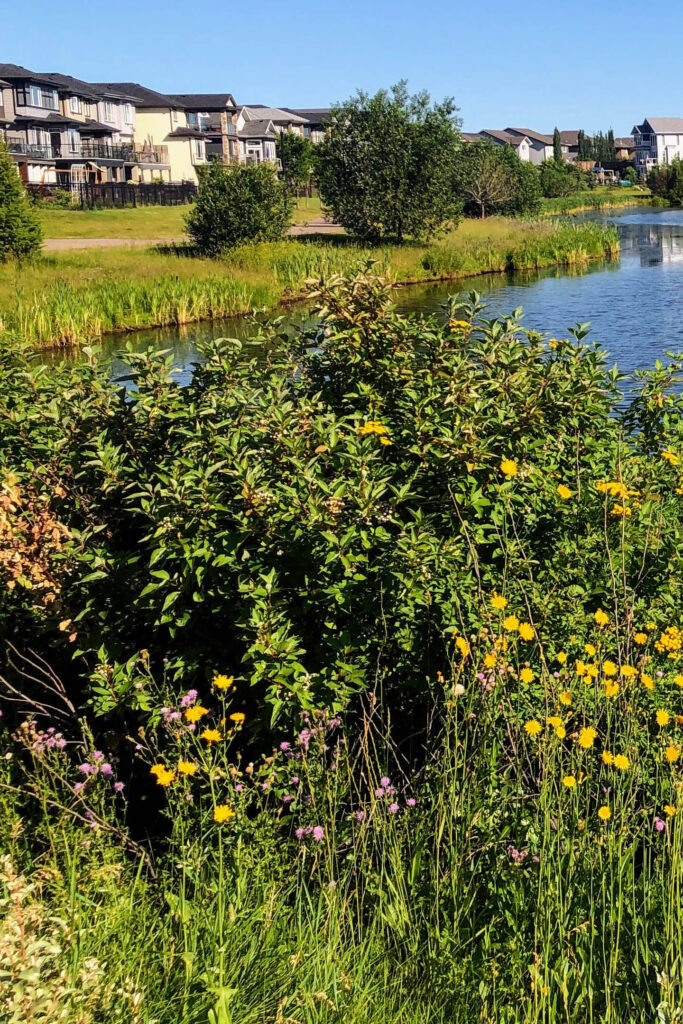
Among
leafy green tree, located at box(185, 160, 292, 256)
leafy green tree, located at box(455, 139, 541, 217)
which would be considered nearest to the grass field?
leafy green tree, located at box(185, 160, 292, 256)

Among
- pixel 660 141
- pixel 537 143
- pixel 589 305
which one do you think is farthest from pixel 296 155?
pixel 660 141

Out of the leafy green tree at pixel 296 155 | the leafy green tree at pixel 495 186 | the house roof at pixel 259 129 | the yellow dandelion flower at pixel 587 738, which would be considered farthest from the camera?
the house roof at pixel 259 129

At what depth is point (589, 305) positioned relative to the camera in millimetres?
25953

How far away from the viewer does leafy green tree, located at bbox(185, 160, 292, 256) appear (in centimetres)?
3488

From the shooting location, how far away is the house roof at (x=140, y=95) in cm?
A: 9038

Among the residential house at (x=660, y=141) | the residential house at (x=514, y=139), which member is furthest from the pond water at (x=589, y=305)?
the residential house at (x=660, y=141)

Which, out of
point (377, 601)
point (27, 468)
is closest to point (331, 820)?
point (377, 601)

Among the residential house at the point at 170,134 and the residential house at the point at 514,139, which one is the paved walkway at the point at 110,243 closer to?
the residential house at the point at 170,134

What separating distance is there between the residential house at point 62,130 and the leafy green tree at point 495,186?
97.5 feet

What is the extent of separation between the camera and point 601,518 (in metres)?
4.57

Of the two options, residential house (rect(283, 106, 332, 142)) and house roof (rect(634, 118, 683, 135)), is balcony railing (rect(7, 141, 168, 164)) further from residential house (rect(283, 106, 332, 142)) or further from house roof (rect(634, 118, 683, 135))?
house roof (rect(634, 118, 683, 135))

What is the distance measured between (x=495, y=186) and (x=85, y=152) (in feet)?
120

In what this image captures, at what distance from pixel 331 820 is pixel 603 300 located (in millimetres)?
25355

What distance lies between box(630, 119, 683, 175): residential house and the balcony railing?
94216 millimetres
